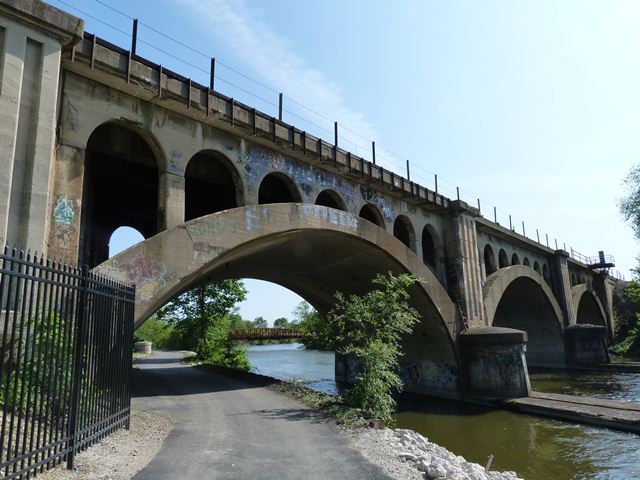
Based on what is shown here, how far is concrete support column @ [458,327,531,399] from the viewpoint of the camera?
66.0 feet

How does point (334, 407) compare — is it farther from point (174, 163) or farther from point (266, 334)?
point (266, 334)

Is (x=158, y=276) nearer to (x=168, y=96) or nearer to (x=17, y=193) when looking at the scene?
(x=17, y=193)

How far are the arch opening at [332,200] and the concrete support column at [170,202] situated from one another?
747 cm

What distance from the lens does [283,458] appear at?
7.36 m

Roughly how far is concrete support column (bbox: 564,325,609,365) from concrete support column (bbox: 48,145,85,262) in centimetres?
4050

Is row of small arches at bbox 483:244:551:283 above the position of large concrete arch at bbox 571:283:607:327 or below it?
above

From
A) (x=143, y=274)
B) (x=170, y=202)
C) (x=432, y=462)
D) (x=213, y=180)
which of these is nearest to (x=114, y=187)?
(x=213, y=180)

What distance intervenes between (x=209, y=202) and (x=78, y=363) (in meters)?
13.4

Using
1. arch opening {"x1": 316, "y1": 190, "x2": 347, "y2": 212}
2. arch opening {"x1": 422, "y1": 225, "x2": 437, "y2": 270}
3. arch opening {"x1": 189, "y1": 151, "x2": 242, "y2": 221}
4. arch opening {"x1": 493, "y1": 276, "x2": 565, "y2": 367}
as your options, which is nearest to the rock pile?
arch opening {"x1": 189, "y1": 151, "x2": 242, "y2": 221}

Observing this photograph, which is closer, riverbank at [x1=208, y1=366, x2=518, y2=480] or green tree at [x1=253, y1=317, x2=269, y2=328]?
riverbank at [x1=208, y1=366, x2=518, y2=480]

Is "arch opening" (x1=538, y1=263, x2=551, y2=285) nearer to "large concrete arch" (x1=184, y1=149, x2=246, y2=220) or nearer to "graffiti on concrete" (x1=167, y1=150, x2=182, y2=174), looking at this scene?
"large concrete arch" (x1=184, y1=149, x2=246, y2=220)

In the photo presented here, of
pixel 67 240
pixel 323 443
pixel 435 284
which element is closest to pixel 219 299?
pixel 435 284

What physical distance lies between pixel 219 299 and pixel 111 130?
836 inches

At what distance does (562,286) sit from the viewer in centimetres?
4059
